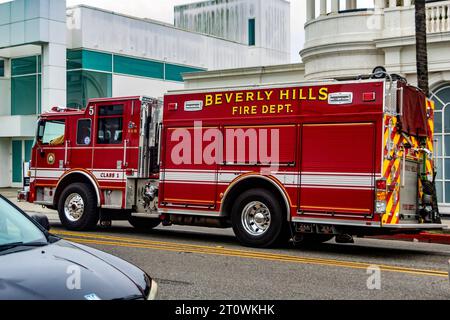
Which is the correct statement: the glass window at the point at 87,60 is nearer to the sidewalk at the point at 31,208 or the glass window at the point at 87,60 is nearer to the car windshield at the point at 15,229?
the sidewalk at the point at 31,208

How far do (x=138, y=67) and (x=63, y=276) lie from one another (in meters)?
32.5

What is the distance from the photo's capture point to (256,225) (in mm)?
12148

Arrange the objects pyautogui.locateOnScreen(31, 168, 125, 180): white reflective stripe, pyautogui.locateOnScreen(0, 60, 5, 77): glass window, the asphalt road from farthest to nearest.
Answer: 1. pyautogui.locateOnScreen(0, 60, 5, 77): glass window
2. pyautogui.locateOnScreen(31, 168, 125, 180): white reflective stripe
3. the asphalt road

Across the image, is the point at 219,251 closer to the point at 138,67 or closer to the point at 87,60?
the point at 87,60

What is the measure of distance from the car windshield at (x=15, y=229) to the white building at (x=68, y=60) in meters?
27.3

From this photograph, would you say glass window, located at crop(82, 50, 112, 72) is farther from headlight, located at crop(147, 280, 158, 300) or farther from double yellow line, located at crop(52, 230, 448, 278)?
headlight, located at crop(147, 280, 158, 300)

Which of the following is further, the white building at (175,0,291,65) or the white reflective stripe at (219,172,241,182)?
the white building at (175,0,291,65)

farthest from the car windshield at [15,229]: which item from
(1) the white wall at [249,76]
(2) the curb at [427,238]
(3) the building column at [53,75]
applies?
(3) the building column at [53,75]

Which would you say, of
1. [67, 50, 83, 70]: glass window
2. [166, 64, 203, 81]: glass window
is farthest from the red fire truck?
[166, 64, 203, 81]: glass window

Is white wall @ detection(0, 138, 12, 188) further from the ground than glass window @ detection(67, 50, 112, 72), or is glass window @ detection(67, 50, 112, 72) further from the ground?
glass window @ detection(67, 50, 112, 72)

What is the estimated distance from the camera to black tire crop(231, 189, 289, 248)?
11.8 meters

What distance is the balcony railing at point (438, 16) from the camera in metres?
20.0

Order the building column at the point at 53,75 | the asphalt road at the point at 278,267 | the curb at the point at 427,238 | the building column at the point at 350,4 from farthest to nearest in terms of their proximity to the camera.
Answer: the building column at the point at 53,75 → the building column at the point at 350,4 → the curb at the point at 427,238 → the asphalt road at the point at 278,267

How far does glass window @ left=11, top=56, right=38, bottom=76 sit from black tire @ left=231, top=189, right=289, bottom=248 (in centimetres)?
2486
